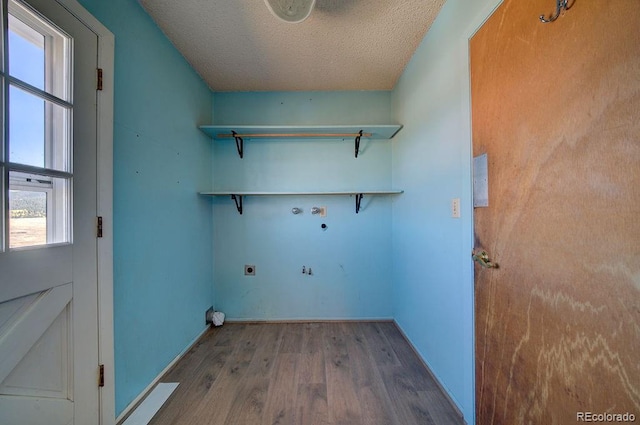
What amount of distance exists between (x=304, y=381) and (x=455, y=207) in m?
1.56

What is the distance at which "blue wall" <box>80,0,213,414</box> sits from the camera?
1.25 meters

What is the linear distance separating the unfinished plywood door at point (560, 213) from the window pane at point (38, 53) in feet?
6.40

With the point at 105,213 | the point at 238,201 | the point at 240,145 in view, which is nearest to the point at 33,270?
the point at 105,213

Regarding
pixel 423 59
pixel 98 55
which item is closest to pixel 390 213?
pixel 423 59

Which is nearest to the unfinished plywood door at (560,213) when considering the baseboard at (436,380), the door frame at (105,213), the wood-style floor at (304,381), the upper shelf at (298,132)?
the baseboard at (436,380)

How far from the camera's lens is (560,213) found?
0.74m

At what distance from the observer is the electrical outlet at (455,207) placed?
4.16 feet

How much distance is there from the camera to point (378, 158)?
2.36 m

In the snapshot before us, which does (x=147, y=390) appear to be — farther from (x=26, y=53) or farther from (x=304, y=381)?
(x=26, y=53)

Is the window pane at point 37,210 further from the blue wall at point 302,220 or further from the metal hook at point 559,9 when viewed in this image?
the metal hook at point 559,9

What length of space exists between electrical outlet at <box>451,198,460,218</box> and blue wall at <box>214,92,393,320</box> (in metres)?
1.05

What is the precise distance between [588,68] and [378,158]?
173 cm

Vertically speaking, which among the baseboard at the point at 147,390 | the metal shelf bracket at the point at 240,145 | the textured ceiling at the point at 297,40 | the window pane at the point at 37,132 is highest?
the textured ceiling at the point at 297,40

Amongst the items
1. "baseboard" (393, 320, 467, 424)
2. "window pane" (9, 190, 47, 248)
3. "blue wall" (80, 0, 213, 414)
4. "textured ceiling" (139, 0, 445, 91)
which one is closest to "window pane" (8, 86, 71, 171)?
"window pane" (9, 190, 47, 248)
